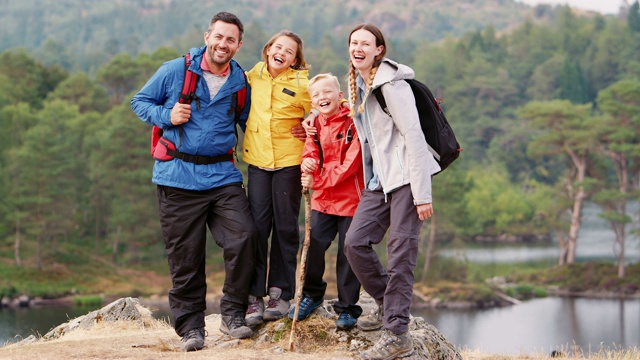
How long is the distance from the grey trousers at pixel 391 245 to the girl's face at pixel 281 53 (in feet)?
3.48

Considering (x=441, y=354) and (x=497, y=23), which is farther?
(x=497, y=23)

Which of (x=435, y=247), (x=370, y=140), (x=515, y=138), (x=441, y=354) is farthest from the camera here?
(x=515, y=138)

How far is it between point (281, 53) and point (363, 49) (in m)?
0.66

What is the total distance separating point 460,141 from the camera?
2832 inches

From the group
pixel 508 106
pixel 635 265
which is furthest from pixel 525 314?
pixel 508 106

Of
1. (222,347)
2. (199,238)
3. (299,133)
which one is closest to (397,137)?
(299,133)

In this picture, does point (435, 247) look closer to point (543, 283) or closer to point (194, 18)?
point (543, 283)

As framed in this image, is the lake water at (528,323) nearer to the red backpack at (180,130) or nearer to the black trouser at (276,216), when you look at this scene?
the black trouser at (276,216)

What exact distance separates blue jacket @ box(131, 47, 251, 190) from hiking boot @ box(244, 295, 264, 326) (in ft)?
3.11

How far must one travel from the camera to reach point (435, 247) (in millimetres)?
39812

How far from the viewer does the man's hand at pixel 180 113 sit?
6.15 metres

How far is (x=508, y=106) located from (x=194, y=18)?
265ft

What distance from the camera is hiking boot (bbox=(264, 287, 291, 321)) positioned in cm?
673

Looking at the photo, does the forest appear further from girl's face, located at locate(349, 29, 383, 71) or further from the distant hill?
the distant hill
